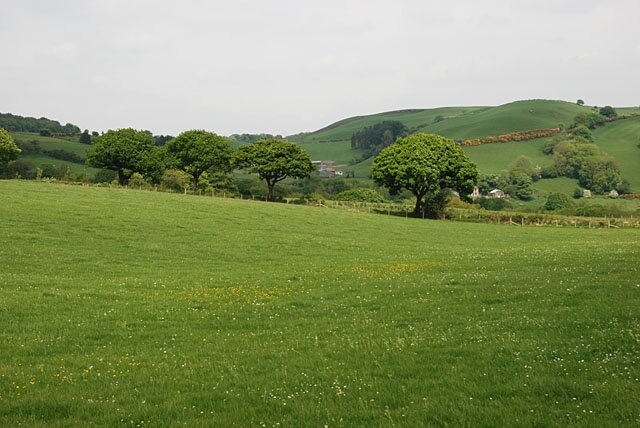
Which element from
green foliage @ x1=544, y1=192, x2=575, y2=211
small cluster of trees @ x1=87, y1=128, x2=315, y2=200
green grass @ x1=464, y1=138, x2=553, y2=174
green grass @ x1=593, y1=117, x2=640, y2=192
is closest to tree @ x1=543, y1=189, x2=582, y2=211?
green foliage @ x1=544, y1=192, x2=575, y2=211

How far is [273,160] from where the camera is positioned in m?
94.4

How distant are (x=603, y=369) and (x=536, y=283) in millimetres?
10392

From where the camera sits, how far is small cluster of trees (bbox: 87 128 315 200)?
94.6 m

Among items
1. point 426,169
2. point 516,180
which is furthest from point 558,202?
point 426,169

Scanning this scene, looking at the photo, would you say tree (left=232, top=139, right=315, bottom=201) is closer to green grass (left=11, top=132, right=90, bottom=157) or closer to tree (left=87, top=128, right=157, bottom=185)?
tree (left=87, top=128, right=157, bottom=185)

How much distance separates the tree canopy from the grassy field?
64.5 metres

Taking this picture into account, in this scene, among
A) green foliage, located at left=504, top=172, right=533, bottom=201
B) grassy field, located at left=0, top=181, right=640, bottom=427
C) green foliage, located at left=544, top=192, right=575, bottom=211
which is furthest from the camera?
green foliage, located at left=504, top=172, right=533, bottom=201

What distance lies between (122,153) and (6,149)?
717 inches

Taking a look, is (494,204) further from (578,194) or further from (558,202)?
(578,194)

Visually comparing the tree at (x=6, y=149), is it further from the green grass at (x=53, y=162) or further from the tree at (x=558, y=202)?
the tree at (x=558, y=202)

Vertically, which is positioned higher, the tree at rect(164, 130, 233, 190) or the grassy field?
the tree at rect(164, 130, 233, 190)

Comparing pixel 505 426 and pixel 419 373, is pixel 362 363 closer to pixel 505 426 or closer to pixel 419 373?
pixel 419 373

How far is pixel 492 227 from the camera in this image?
7062 cm

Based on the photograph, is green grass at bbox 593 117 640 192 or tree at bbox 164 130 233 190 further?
green grass at bbox 593 117 640 192
